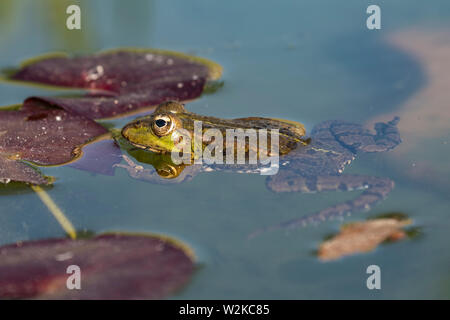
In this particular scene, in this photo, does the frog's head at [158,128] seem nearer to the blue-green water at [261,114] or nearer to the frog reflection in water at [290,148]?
the frog reflection in water at [290,148]

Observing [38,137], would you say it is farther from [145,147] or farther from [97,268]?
[97,268]

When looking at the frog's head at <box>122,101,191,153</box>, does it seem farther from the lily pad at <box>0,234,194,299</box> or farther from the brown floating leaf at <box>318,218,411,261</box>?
the brown floating leaf at <box>318,218,411,261</box>

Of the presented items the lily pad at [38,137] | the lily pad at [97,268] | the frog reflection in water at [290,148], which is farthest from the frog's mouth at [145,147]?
the lily pad at [97,268]

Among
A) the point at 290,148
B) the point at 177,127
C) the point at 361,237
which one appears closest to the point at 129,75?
the point at 177,127

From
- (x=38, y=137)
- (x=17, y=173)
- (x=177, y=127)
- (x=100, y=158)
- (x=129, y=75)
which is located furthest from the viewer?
(x=129, y=75)
